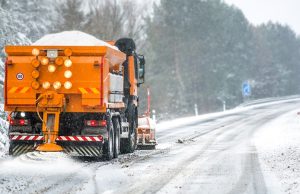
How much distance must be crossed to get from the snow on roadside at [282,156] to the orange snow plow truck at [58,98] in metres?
3.80

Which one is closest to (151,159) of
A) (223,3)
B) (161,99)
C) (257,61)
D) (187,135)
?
(187,135)

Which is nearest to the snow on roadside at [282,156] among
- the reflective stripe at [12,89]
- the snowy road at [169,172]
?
the snowy road at [169,172]

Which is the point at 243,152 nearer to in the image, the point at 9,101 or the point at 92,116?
the point at 92,116

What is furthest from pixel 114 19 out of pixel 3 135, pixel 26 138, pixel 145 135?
pixel 26 138

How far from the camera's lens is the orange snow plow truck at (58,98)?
44.8 ft

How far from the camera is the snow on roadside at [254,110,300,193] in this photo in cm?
1059

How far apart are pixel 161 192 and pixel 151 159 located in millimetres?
5721

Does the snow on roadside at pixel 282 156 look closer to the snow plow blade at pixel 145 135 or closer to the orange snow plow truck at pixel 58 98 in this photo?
the snow plow blade at pixel 145 135

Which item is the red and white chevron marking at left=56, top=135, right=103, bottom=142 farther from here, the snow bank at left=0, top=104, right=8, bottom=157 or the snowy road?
the snow bank at left=0, top=104, right=8, bottom=157

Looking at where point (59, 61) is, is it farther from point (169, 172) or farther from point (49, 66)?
point (169, 172)

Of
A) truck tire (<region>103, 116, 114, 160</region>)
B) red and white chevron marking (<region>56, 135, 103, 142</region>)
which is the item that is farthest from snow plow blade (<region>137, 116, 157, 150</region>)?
red and white chevron marking (<region>56, 135, 103, 142</region>)

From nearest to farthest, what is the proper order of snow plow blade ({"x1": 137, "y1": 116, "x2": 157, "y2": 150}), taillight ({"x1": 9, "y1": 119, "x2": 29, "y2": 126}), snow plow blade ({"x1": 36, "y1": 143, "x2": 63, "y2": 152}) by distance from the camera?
snow plow blade ({"x1": 36, "y1": 143, "x2": 63, "y2": 152})
taillight ({"x1": 9, "y1": 119, "x2": 29, "y2": 126})
snow plow blade ({"x1": 137, "y1": 116, "x2": 157, "y2": 150})

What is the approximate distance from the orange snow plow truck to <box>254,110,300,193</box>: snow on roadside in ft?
12.5

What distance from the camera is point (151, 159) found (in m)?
14.9
